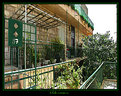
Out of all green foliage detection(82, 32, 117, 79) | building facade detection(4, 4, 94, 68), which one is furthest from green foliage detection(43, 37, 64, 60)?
green foliage detection(82, 32, 117, 79)

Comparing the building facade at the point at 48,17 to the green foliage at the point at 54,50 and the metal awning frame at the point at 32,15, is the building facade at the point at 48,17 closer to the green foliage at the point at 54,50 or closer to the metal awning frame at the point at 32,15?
the metal awning frame at the point at 32,15

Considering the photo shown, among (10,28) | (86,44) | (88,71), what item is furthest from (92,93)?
A: (86,44)

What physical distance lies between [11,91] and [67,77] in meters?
1.56

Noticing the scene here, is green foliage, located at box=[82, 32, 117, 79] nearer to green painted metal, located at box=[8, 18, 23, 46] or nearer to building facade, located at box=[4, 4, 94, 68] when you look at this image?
building facade, located at box=[4, 4, 94, 68]

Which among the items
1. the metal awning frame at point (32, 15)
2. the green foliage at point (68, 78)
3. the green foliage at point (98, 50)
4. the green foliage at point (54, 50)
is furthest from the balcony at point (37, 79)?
the metal awning frame at point (32, 15)

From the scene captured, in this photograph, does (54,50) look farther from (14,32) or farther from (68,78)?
(14,32)

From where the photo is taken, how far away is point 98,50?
443 cm

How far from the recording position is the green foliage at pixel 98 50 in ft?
13.8

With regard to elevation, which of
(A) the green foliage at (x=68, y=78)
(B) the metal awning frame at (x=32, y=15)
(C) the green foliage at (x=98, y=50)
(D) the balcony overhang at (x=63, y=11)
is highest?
(D) the balcony overhang at (x=63, y=11)

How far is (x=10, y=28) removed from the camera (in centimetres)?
139

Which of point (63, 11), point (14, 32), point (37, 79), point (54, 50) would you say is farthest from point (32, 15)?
point (37, 79)

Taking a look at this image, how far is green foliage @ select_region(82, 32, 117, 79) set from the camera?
4195 millimetres

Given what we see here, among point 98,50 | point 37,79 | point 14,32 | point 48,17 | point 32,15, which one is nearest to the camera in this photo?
point 14,32

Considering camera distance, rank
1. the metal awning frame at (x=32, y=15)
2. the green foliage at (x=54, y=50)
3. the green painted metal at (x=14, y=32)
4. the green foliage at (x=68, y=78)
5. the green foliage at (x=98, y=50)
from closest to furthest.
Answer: the green painted metal at (x=14, y=32)
the green foliage at (x=68, y=78)
the metal awning frame at (x=32, y=15)
the green foliage at (x=54, y=50)
the green foliage at (x=98, y=50)
